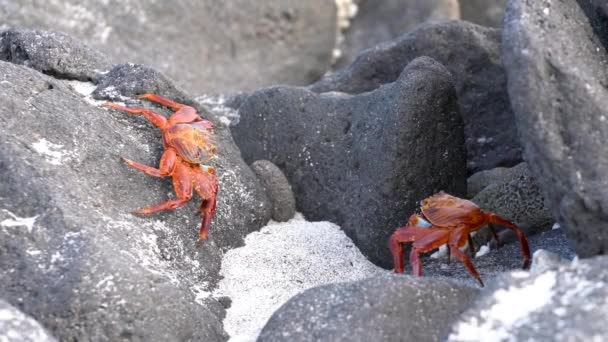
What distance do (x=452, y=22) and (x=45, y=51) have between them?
2347 mm

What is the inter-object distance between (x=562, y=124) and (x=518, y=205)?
140 centimetres

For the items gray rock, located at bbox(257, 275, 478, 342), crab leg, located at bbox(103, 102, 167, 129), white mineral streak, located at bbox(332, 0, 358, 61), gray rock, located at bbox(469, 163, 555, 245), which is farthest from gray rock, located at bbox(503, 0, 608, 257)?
white mineral streak, located at bbox(332, 0, 358, 61)

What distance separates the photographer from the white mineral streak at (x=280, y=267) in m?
3.87

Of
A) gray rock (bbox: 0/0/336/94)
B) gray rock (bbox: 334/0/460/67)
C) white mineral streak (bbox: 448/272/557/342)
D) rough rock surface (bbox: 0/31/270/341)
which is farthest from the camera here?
gray rock (bbox: 334/0/460/67)

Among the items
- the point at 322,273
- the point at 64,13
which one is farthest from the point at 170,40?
the point at 322,273

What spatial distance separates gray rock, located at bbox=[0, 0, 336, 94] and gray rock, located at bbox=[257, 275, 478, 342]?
4282mm

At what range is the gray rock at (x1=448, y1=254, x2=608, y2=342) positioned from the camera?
2.71m

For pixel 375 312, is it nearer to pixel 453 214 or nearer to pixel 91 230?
pixel 453 214

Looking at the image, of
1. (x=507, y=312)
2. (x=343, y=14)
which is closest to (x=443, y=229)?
(x=507, y=312)

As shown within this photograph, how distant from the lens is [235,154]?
4688mm

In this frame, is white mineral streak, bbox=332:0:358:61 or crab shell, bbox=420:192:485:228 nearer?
Answer: crab shell, bbox=420:192:485:228

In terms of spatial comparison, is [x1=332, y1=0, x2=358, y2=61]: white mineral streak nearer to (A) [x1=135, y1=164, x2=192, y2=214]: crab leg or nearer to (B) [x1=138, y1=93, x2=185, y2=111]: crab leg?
(B) [x1=138, y1=93, x2=185, y2=111]: crab leg

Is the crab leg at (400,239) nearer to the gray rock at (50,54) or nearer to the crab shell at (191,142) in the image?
the crab shell at (191,142)

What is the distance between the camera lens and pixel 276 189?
471 centimetres
